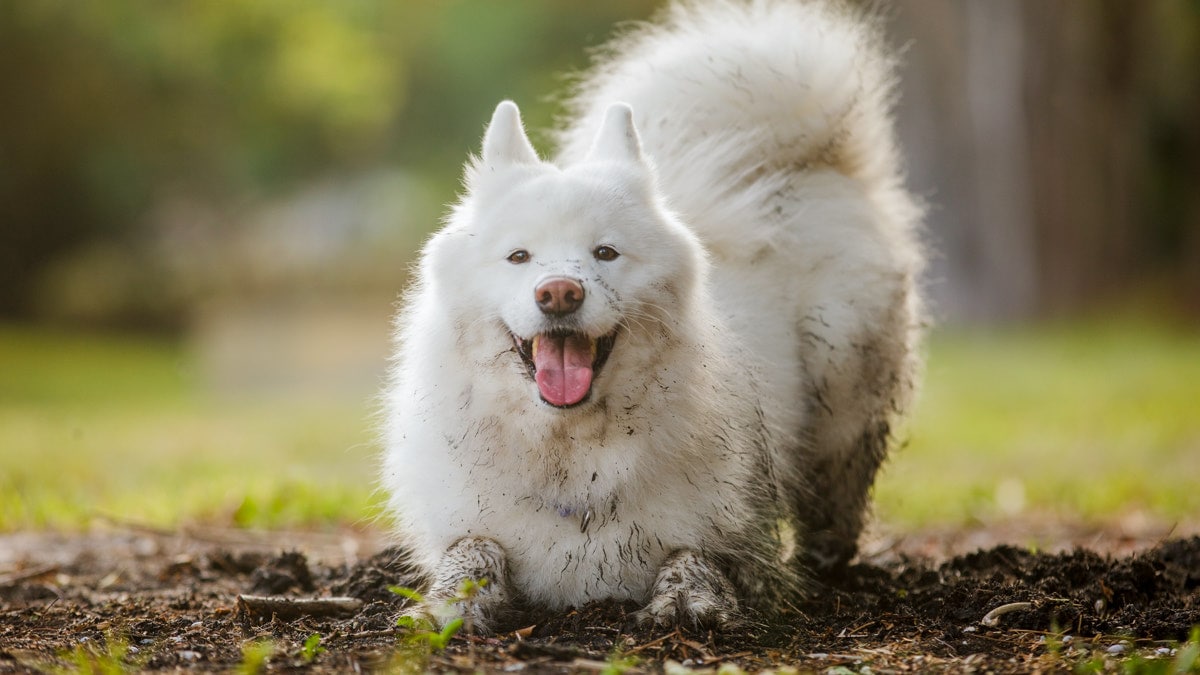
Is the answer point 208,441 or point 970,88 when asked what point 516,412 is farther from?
point 970,88

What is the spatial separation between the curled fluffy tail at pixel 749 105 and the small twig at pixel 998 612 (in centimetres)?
185

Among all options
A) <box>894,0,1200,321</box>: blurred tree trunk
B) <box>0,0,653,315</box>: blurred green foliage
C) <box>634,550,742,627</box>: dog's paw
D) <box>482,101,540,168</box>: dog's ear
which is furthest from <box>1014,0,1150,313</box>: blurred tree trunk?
<box>634,550,742,627</box>: dog's paw

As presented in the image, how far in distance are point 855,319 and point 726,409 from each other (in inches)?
42.5

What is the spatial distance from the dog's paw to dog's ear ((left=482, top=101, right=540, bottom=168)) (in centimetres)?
138

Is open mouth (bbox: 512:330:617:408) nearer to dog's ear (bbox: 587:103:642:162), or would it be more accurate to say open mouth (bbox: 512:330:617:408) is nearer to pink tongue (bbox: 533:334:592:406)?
pink tongue (bbox: 533:334:592:406)

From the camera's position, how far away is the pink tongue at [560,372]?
361 centimetres

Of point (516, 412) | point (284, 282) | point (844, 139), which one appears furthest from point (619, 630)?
point (284, 282)

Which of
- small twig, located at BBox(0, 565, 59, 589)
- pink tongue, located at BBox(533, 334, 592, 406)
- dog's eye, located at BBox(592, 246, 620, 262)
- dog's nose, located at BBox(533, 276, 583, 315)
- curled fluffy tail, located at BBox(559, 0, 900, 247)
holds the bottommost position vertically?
small twig, located at BBox(0, 565, 59, 589)

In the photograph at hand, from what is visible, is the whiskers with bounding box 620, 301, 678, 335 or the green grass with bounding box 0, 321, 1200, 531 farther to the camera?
the green grass with bounding box 0, 321, 1200, 531

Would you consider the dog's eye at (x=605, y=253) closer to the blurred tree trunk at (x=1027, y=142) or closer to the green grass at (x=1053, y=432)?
the green grass at (x=1053, y=432)

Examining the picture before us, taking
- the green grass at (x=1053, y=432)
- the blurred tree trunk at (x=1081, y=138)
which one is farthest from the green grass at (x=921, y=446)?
the blurred tree trunk at (x=1081, y=138)

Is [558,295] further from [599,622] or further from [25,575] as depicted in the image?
[25,575]

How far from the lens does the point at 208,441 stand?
1031 centimetres

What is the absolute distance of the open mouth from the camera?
3.61 m
